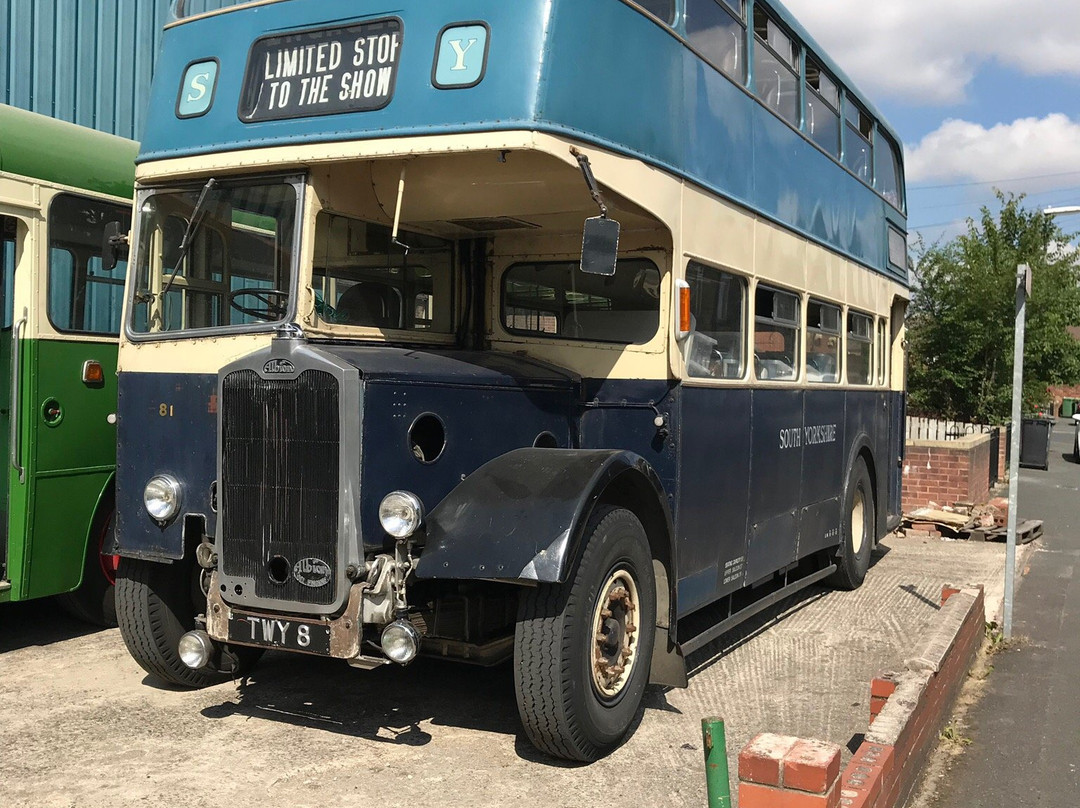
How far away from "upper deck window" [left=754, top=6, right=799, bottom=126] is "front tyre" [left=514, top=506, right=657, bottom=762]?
3354 mm

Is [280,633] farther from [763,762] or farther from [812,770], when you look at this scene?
[812,770]

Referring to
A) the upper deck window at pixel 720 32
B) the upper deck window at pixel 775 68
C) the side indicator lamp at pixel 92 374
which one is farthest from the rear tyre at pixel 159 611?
the upper deck window at pixel 775 68

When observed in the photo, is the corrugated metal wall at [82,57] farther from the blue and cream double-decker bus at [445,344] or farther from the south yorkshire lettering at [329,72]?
the blue and cream double-decker bus at [445,344]

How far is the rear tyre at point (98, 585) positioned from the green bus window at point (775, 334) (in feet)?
13.5

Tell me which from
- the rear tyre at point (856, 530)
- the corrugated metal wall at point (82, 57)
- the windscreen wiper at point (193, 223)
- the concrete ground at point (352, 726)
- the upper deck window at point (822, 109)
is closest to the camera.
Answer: the concrete ground at point (352, 726)

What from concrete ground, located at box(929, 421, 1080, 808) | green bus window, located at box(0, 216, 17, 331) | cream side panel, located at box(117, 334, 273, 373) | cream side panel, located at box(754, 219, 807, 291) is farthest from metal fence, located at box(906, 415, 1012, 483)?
cream side panel, located at box(117, 334, 273, 373)

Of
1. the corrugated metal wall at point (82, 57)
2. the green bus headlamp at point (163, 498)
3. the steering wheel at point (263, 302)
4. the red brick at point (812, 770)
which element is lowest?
the red brick at point (812, 770)

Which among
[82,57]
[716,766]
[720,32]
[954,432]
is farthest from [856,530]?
[954,432]

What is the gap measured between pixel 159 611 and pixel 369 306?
182 cm

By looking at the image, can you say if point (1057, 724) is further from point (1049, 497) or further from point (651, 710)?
point (1049, 497)

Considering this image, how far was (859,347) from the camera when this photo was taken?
9.28 m

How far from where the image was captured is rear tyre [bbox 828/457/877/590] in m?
8.99

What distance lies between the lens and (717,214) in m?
6.12

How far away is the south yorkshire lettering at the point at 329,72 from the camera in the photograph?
16.1ft
